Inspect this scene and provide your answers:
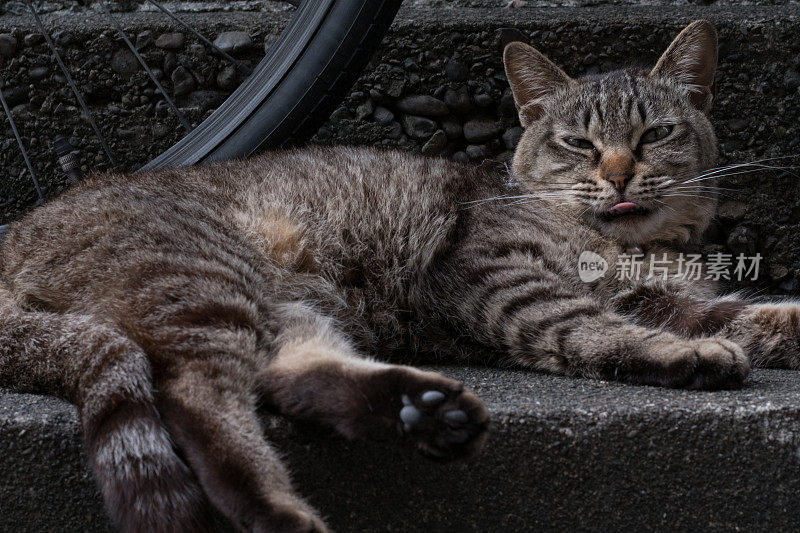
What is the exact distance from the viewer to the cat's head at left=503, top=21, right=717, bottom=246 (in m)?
2.18

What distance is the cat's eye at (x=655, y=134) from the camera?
2270mm

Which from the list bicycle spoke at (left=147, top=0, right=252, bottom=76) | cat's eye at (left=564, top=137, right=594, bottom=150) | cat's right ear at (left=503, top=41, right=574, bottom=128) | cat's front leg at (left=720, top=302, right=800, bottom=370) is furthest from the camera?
bicycle spoke at (left=147, top=0, right=252, bottom=76)

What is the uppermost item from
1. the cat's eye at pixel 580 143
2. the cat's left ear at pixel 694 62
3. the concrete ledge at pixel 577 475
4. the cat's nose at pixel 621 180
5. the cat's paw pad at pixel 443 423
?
the cat's left ear at pixel 694 62

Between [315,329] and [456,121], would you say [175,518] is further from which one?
[456,121]

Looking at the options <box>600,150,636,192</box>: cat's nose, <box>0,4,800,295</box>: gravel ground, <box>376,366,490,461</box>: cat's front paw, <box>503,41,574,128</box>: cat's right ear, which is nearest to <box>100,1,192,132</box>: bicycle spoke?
<box>0,4,800,295</box>: gravel ground

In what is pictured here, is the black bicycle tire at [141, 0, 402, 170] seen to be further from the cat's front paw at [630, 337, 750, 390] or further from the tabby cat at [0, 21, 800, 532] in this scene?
the cat's front paw at [630, 337, 750, 390]

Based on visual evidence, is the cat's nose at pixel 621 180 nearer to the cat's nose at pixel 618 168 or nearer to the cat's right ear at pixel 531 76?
the cat's nose at pixel 618 168

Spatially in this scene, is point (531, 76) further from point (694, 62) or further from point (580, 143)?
point (694, 62)

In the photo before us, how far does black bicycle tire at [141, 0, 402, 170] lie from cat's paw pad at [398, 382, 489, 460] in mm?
1347

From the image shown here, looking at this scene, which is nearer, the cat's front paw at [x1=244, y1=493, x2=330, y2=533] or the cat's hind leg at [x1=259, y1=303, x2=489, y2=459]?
the cat's front paw at [x1=244, y1=493, x2=330, y2=533]

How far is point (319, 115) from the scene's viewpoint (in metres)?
2.50

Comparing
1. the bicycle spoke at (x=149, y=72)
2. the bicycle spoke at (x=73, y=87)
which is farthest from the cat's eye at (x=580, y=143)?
the bicycle spoke at (x=73, y=87)

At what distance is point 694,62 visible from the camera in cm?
239

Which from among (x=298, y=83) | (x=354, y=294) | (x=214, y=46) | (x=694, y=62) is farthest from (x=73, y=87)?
(x=694, y=62)
